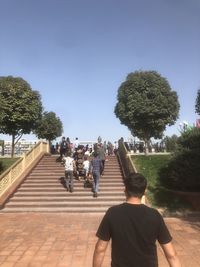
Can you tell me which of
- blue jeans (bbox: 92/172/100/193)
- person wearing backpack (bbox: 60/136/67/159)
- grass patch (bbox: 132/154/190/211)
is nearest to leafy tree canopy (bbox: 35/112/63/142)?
person wearing backpack (bbox: 60/136/67/159)

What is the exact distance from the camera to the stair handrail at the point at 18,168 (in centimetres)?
1707

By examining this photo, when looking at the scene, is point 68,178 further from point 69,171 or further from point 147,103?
point 147,103

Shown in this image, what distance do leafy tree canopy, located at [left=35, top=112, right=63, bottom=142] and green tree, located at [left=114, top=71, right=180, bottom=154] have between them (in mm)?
16488

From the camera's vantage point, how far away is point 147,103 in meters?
26.5

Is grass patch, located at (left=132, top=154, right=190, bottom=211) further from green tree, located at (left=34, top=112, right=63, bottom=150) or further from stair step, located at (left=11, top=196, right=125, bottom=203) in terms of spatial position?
green tree, located at (left=34, top=112, right=63, bottom=150)

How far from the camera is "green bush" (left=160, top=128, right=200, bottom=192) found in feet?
52.5

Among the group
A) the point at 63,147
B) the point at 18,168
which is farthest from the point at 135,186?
the point at 63,147

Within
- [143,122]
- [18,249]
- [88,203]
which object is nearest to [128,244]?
[18,249]

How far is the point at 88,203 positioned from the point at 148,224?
1236 centimetres

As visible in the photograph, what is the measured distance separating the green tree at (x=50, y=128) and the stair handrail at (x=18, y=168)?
1647cm

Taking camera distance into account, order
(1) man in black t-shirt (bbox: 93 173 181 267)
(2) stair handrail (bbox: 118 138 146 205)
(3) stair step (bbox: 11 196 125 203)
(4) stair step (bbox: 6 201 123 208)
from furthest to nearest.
→ 1. (2) stair handrail (bbox: 118 138 146 205)
2. (3) stair step (bbox: 11 196 125 203)
3. (4) stair step (bbox: 6 201 123 208)
4. (1) man in black t-shirt (bbox: 93 173 181 267)

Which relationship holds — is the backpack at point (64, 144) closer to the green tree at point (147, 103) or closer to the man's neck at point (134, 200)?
the green tree at point (147, 103)

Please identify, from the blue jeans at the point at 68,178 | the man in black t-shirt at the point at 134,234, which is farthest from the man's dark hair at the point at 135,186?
the blue jeans at the point at 68,178

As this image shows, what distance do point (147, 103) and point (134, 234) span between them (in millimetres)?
23108
